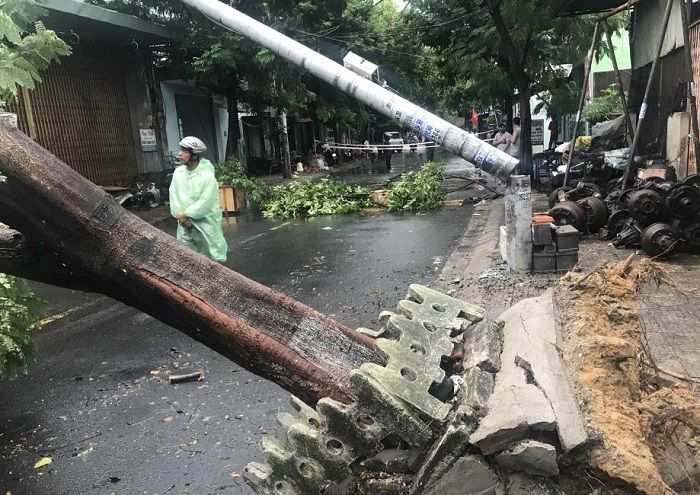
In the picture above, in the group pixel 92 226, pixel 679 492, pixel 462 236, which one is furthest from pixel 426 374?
pixel 462 236

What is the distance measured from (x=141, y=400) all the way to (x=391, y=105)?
494cm

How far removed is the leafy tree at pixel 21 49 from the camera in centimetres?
373

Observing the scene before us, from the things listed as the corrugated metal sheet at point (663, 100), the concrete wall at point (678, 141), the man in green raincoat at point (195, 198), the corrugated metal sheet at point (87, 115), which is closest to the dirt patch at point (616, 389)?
the man in green raincoat at point (195, 198)

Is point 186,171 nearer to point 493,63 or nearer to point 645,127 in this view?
point 645,127

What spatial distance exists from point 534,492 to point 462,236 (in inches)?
336

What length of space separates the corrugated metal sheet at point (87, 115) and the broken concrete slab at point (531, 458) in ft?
44.0

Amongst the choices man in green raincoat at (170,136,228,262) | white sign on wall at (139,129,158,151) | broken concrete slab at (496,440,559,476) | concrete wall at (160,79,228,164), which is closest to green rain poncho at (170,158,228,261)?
man in green raincoat at (170,136,228,262)

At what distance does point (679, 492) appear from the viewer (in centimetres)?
233

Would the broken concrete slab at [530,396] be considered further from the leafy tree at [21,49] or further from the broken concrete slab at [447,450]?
the leafy tree at [21,49]

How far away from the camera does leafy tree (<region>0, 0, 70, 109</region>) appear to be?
3727 millimetres

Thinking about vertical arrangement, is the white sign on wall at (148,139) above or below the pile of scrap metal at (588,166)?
above

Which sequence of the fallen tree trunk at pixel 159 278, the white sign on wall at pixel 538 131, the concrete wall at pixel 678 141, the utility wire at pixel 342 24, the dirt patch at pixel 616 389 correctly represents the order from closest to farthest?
the dirt patch at pixel 616 389
the fallen tree trunk at pixel 159 278
the concrete wall at pixel 678 141
the utility wire at pixel 342 24
the white sign on wall at pixel 538 131

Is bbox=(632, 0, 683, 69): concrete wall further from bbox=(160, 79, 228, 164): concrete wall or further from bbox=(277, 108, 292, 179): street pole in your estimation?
bbox=(277, 108, 292, 179): street pole

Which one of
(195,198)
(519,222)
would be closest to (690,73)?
(519,222)
